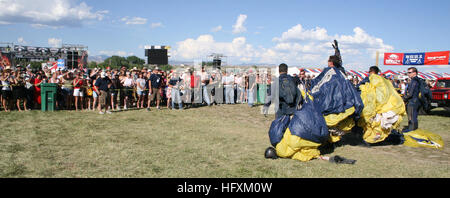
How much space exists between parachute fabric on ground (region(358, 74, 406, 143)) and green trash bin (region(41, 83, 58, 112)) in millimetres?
11592

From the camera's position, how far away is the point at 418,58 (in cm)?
2662

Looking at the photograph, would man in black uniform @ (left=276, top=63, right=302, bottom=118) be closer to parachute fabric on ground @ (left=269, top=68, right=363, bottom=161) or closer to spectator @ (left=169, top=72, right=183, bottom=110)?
parachute fabric on ground @ (left=269, top=68, right=363, bottom=161)

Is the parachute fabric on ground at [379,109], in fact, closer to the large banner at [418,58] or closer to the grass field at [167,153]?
the grass field at [167,153]

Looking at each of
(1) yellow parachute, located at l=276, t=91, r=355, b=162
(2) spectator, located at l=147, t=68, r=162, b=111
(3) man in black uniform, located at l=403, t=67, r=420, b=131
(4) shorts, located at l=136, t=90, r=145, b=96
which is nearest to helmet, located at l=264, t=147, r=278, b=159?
(1) yellow parachute, located at l=276, t=91, r=355, b=162

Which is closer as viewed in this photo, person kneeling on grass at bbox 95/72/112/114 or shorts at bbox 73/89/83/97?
person kneeling on grass at bbox 95/72/112/114

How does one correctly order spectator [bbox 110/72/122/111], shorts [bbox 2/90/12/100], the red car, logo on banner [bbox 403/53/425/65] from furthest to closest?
logo on banner [bbox 403/53/425/65] < spectator [bbox 110/72/122/111] < the red car < shorts [bbox 2/90/12/100]

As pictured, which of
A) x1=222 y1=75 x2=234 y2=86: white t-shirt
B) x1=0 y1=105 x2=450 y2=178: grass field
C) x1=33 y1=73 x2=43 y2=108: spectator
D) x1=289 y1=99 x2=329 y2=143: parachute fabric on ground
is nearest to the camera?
x1=0 y1=105 x2=450 y2=178: grass field

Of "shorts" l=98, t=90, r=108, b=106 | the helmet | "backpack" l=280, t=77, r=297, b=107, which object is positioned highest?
"backpack" l=280, t=77, r=297, b=107

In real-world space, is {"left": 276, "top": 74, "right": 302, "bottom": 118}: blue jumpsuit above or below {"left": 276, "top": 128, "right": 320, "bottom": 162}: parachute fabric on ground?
above

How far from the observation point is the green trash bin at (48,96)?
12.3 metres

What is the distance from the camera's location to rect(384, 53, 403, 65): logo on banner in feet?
89.6

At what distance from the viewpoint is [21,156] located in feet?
19.3
